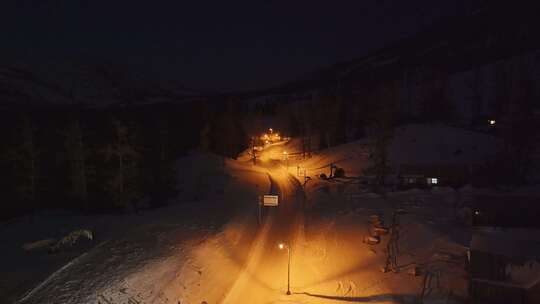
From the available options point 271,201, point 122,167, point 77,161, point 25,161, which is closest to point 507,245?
point 271,201

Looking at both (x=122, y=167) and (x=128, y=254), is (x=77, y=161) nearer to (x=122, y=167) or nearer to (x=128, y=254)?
(x=122, y=167)

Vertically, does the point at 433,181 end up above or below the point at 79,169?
below

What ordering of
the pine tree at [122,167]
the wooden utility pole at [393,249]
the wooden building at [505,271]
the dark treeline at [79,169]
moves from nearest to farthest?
the wooden building at [505,271] → the wooden utility pole at [393,249] → the pine tree at [122,167] → the dark treeline at [79,169]

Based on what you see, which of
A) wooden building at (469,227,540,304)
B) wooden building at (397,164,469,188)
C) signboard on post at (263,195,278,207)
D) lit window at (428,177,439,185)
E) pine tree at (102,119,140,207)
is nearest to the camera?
wooden building at (469,227,540,304)

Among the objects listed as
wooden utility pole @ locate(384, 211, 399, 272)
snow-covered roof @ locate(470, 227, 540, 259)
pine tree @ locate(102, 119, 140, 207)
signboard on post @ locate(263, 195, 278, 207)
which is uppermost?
pine tree @ locate(102, 119, 140, 207)

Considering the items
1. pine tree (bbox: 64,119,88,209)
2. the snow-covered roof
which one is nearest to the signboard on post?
the snow-covered roof

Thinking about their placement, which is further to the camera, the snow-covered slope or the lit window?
the lit window

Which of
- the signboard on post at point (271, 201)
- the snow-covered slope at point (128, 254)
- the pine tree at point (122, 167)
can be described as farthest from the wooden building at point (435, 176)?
the pine tree at point (122, 167)

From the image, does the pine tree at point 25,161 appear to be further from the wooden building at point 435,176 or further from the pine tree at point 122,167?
the wooden building at point 435,176

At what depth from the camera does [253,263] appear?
2361 cm

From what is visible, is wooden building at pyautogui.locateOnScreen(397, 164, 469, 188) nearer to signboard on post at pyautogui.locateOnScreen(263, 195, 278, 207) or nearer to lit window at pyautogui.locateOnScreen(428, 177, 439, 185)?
lit window at pyautogui.locateOnScreen(428, 177, 439, 185)

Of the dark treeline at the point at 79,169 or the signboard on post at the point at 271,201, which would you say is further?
the dark treeline at the point at 79,169

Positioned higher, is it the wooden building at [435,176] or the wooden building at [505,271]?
the wooden building at [435,176]

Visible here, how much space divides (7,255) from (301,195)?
2941cm
